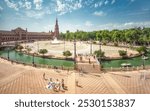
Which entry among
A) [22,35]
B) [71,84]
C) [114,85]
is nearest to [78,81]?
[71,84]

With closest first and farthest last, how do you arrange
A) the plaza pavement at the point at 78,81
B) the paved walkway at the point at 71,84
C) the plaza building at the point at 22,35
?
1. the paved walkway at the point at 71,84
2. the plaza pavement at the point at 78,81
3. the plaza building at the point at 22,35

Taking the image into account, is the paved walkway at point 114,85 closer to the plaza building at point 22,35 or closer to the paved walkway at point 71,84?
the paved walkway at point 71,84

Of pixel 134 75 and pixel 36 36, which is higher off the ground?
pixel 36 36

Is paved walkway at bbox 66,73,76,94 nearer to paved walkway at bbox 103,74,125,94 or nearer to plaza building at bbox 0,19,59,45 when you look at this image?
paved walkway at bbox 103,74,125,94

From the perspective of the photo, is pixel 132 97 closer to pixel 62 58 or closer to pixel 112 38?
pixel 62 58

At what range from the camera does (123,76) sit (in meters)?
11.1

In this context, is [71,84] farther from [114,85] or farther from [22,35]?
[22,35]

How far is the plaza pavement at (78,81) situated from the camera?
28.5 feet

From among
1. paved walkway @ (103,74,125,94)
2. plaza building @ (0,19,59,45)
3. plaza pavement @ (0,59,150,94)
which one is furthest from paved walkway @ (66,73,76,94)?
plaza building @ (0,19,59,45)

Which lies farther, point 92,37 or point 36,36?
point 36,36

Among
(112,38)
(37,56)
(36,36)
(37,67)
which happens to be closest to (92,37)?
(112,38)

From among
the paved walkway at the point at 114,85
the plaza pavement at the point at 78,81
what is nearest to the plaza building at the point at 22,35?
the plaza pavement at the point at 78,81

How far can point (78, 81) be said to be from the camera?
32.9ft

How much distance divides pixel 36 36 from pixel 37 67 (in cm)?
4585
